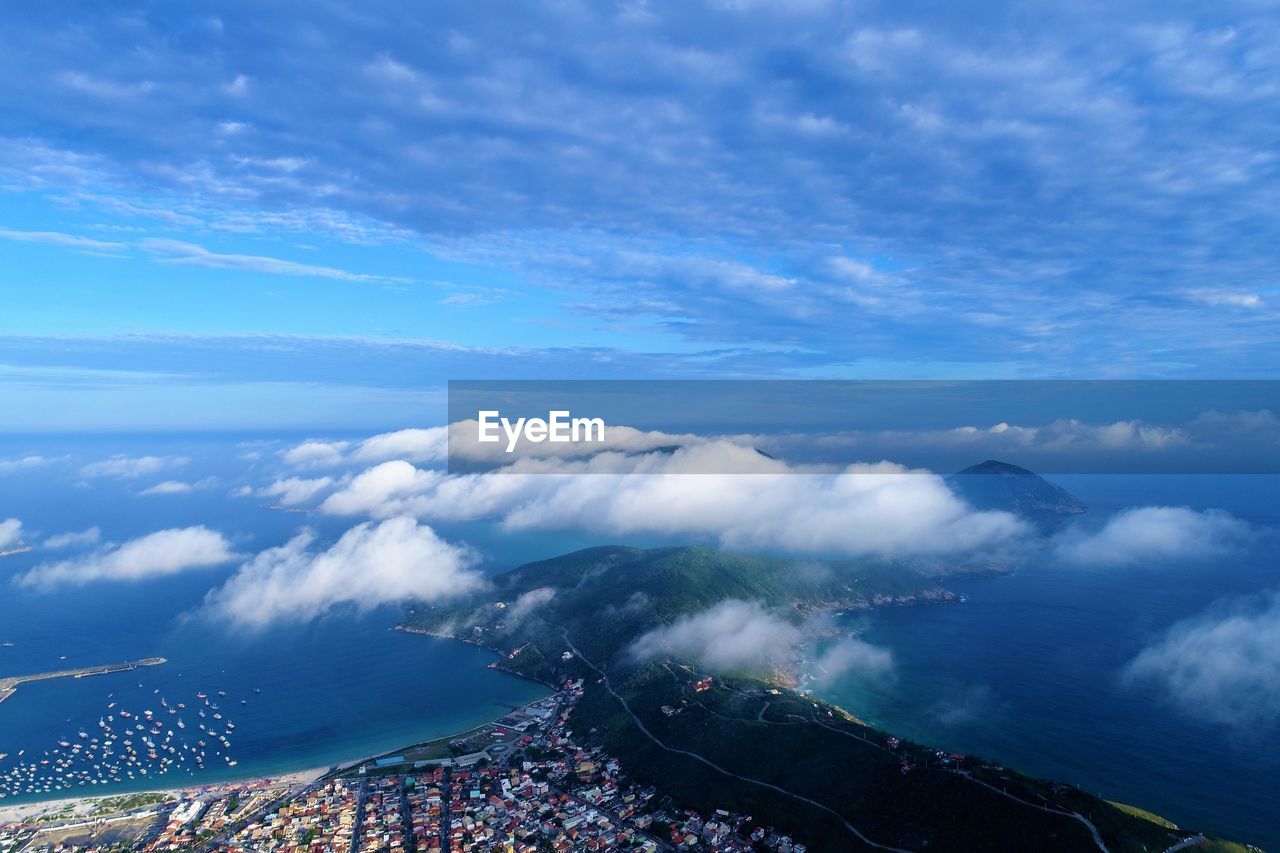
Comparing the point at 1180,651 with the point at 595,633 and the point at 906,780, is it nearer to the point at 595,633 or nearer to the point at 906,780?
the point at 906,780

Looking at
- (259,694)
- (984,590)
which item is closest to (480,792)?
(259,694)

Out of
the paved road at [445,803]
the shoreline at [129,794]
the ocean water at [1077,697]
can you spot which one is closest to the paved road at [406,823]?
the paved road at [445,803]

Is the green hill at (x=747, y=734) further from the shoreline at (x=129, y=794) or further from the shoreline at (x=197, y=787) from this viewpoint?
the shoreline at (x=129, y=794)

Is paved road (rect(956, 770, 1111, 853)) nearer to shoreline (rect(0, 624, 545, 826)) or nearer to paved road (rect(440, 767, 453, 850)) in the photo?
paved road (rect(440, 767, 453, 850))

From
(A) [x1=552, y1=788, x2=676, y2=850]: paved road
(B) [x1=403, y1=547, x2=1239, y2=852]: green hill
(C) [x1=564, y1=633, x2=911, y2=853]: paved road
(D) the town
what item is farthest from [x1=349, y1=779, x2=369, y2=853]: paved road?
(C) [x1=564, y1=633, x2=911, y2=853]: paved road

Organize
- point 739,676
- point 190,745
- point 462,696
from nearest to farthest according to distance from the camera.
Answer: point 190,745, point 739,676, point 462,696

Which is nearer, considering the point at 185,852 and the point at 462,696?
the point at 185,852
